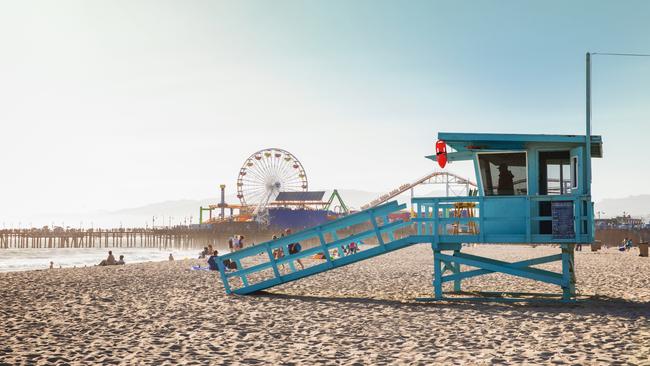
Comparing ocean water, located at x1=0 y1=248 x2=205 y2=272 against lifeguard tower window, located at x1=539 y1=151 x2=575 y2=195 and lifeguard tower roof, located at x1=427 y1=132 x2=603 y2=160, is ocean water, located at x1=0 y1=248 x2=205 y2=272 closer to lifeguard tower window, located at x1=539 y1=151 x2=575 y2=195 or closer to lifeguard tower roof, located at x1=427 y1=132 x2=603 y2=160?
lifeguard tower roof, located at x1=427 y1=132 x2=603 y2=160

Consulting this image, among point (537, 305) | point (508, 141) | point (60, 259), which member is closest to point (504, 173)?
point (508, 141)

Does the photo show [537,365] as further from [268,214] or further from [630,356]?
[268,214]

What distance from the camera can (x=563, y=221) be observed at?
1253 cm

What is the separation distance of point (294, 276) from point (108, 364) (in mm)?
7181

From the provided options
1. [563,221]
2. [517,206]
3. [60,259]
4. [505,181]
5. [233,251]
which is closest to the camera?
[563,221]

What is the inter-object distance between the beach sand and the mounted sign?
4.90ft

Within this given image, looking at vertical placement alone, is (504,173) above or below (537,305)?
above

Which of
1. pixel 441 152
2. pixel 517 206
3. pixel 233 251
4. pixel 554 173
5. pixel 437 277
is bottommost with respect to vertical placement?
pixel 233 251

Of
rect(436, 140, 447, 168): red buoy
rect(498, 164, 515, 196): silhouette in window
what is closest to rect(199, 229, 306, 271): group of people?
rect(436, 140, 447, 168): red buoy

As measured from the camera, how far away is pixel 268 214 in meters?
80.8

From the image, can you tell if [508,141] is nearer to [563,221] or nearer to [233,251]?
[563,221]

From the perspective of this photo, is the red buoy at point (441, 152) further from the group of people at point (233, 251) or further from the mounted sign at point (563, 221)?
the group of people at point (233, 251)

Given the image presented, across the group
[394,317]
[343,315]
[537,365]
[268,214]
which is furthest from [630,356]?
[268,214]

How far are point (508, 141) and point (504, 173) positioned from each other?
797 millimetres
